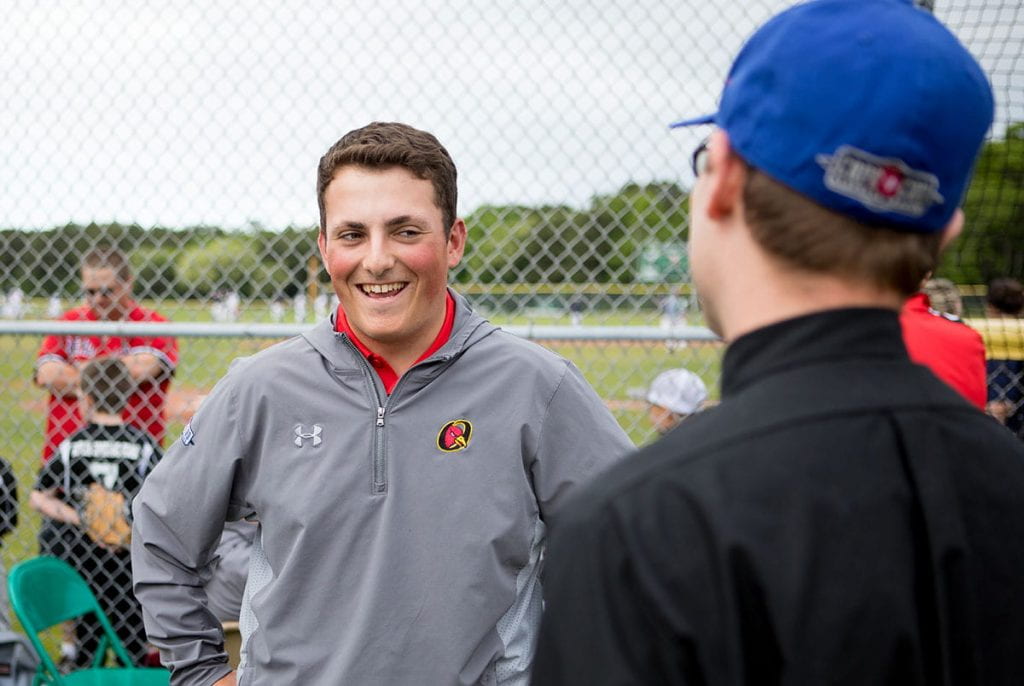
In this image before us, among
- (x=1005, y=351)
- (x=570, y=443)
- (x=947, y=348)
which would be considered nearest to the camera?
(x=570, y=443)

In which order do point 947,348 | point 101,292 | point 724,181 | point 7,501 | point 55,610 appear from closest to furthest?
point 724,181, point 947,348, point 55,610, point 7,501, point 101,292

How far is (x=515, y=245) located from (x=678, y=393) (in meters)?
1.16

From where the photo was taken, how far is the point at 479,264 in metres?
4.23

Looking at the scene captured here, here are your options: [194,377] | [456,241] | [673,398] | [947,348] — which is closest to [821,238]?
[456,241]

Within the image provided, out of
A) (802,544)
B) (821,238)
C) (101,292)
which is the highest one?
(821,238)

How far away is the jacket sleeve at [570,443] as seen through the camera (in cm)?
199

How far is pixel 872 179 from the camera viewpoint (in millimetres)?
882

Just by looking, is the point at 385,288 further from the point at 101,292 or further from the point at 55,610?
the point at 101,292

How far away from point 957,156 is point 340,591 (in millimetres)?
1391

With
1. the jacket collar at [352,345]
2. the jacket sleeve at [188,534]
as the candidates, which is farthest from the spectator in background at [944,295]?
the jacket sleeve at [188,534]

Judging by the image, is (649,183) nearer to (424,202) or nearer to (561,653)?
(424,202)

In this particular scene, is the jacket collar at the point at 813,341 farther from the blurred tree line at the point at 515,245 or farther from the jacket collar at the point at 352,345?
the blurred tree line at the point at 515,245

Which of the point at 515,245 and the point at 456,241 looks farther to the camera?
the point at 515,245

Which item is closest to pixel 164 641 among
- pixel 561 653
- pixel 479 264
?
pixel 561 653
